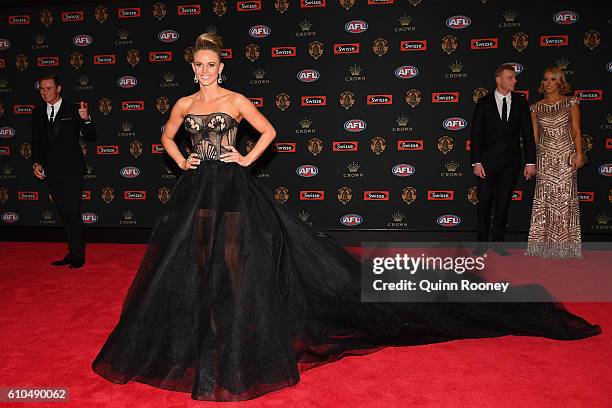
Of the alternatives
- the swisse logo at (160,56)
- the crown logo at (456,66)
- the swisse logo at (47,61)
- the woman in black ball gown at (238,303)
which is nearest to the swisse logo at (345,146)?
the crown logo at (456,66)

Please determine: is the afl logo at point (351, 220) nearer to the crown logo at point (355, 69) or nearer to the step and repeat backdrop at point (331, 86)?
the step and repeat backdrop at point (331, 86)

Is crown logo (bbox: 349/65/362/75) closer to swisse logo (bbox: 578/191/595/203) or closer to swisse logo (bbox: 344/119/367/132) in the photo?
swisse logo (bbox: 344/119/367/132)

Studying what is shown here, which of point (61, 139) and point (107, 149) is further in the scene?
point (107, 149)

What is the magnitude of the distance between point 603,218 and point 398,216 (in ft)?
8.97

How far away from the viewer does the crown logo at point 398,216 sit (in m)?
6.66

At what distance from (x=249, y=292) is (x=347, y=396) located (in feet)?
2.59

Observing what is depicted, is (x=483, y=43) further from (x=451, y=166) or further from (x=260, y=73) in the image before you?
(x=260, y=73)

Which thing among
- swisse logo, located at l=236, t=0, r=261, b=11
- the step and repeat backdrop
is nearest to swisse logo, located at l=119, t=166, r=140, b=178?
the step and repeat backdrop

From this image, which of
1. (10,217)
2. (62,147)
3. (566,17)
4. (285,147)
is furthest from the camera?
(10,217)

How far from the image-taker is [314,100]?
21.8 ft

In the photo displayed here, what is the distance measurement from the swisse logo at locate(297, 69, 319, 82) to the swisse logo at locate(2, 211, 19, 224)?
16.1 feet

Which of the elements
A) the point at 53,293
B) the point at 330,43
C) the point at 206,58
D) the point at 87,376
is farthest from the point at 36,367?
the point at 330,43

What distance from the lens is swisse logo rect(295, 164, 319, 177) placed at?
22.1 feet

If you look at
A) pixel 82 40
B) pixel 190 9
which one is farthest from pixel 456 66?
pixel 82 40
